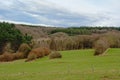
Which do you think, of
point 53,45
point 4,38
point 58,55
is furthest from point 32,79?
point 53,45

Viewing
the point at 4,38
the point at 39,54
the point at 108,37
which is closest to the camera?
the point at 39,54

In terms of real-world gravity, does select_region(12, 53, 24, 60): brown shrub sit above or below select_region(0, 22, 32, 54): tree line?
below

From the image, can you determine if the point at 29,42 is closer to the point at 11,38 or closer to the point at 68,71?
the point at 11,38

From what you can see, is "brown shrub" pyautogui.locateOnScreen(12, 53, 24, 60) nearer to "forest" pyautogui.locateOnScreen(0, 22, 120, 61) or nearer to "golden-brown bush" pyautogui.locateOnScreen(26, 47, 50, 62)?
"forest" pyautogui.locateOnScreen(0, 22, 120, 61)

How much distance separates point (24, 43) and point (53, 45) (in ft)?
55.5

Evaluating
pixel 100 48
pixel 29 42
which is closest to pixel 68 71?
pixel 100 48

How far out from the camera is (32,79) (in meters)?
23.5

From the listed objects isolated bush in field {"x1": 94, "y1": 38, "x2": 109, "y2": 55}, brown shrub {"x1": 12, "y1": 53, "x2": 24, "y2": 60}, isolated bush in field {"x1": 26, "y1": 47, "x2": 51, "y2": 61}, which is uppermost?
isolated bush in field {"x1": 94, "y1": 38, "x2": 109, "y2": 55}

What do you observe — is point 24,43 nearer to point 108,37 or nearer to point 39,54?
point 39,54

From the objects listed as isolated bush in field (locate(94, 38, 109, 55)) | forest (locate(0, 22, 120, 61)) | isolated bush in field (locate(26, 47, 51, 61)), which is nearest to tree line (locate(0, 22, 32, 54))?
forest (locate(0, 22, 120, 61))

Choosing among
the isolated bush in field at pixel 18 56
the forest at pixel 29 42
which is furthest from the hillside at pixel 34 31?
the isolated bush in field at pixel 18 56

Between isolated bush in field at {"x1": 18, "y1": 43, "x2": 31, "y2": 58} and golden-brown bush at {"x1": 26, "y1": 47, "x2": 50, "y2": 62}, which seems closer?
golden-brown bush at {"x1": 26, "y1": 47, "x2": 50, "y2": 62}

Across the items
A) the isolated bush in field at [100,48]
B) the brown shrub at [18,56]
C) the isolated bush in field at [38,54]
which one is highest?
the isolated bush in field at [100,48]

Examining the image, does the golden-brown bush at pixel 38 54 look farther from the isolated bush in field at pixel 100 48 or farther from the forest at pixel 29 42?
the isolated bush in field at pixel 100 48
